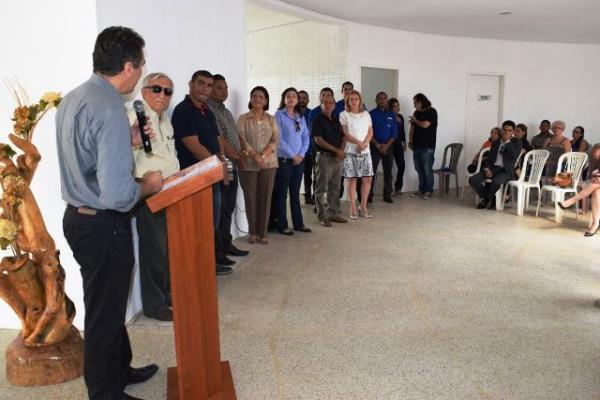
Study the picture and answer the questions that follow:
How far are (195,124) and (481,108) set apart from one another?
7.19 meters

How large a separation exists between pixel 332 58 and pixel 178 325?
6.47 m

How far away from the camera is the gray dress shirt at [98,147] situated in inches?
69.0

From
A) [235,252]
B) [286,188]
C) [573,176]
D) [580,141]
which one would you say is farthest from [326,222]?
[580,141]

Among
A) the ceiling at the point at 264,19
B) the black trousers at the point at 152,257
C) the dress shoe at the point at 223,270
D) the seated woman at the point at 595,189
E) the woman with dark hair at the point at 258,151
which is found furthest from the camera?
the ceiling at the point at 264,19

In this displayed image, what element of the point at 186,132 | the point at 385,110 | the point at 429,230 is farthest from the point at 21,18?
the point at 385,110

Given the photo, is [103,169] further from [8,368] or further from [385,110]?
[385,110]

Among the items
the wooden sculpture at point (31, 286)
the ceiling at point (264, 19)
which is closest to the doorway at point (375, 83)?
the ceiling at point (264, 19)

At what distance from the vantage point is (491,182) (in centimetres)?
703

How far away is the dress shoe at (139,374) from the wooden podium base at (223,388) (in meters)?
0.11

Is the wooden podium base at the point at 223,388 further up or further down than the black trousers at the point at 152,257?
further down

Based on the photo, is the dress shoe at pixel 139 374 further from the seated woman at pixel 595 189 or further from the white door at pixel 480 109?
the white door at pixel 480 109

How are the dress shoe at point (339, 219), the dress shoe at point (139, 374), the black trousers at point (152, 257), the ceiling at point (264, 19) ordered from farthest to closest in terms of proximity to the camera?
the ceiling at point (264, 19), the dress shoe at point (339, 219), the black trousers at point (152, 257), the dress shoe at point (139, 374)

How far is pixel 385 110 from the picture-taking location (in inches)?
289

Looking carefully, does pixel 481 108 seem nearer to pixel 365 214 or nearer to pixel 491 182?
pixel 491 182
